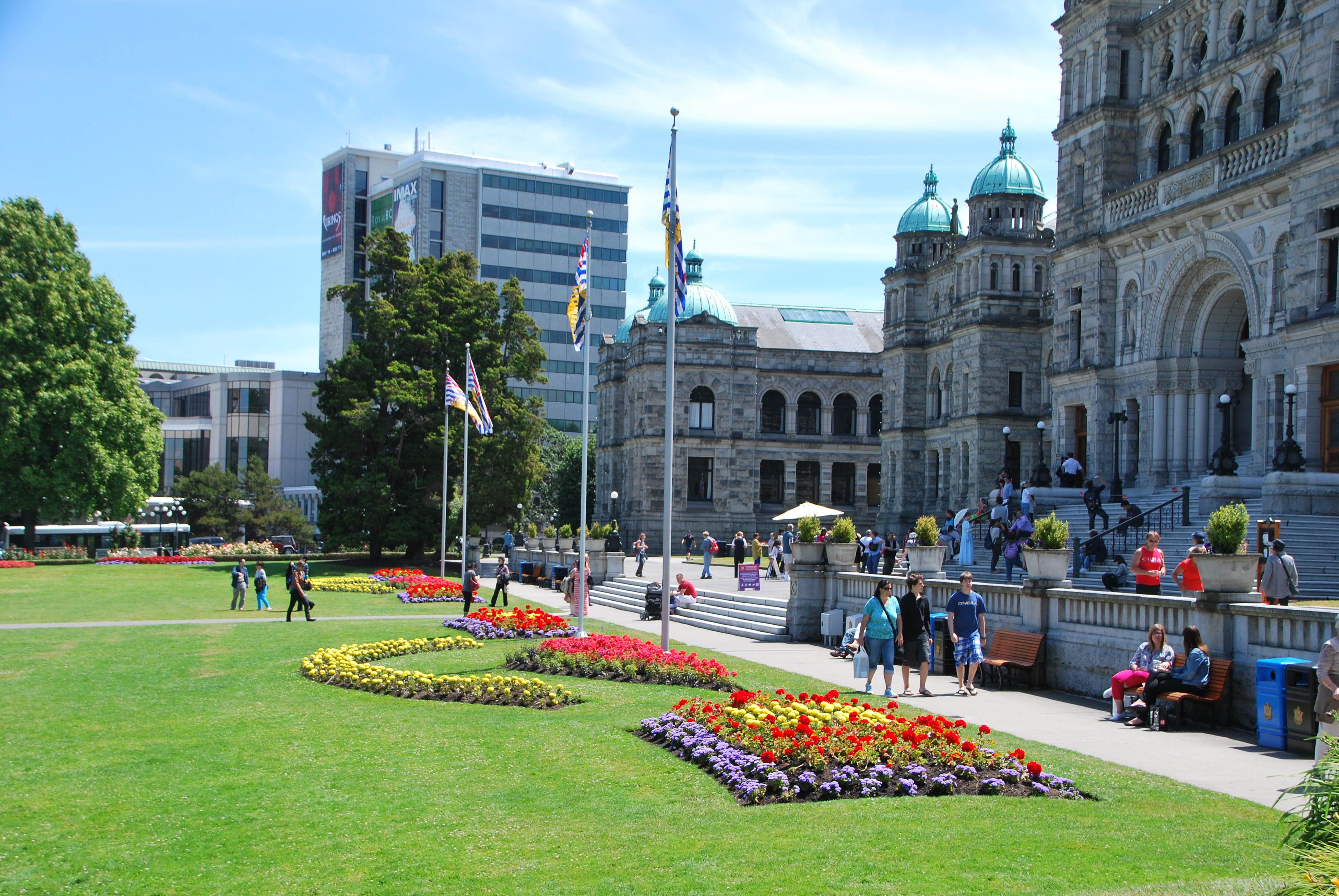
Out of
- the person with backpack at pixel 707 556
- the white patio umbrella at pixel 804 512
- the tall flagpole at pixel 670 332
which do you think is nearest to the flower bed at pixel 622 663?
the tall flagpole at pixel 670 332

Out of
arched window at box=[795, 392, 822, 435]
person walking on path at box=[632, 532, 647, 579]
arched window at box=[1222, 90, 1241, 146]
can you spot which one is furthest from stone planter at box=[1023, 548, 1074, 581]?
arched window at box=[795, 392, 822, 435]

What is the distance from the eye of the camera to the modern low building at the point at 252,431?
358 ft

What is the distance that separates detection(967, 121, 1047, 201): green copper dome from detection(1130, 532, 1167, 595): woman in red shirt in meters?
42.2

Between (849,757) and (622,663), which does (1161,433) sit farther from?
(849,757)

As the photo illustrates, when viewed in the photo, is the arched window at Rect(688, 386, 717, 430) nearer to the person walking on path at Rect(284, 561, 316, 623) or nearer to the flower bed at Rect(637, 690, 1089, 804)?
the person walking on path at Rect(284, 561, 316, 623)

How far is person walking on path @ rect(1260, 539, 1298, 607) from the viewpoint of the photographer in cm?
1859

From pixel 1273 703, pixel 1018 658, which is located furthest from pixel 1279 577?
pixel 1273 703

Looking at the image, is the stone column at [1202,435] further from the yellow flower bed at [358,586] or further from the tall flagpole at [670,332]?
the yellow flower bed at [358,586]

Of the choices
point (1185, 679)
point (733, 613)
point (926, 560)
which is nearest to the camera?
point (1185, 679)

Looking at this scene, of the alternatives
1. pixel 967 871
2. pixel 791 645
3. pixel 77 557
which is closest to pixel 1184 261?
pixel 791 645

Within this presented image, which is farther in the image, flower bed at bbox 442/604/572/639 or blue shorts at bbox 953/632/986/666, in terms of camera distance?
flower bed at bbox 442/604/572/639

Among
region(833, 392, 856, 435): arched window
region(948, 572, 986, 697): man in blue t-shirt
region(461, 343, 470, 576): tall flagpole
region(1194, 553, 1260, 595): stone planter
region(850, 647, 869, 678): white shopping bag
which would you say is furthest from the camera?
region(833, 392, 856, 435): arched window

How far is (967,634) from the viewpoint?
18.7 meters

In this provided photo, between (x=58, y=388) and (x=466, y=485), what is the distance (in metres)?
24.1
